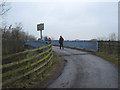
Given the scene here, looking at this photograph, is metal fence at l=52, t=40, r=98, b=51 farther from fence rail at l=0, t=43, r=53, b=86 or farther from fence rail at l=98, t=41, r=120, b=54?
fence rail at l=0, t=43, r=53, b=86

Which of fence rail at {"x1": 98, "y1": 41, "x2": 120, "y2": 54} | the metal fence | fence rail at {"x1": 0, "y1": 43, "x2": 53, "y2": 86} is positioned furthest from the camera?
the metal fence

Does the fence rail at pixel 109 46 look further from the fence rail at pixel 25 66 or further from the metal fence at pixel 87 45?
the fence rail at pixel 25 66

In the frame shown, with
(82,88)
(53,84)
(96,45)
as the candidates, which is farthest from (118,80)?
(96,45)

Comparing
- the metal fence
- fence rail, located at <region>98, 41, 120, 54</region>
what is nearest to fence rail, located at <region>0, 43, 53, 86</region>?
fence rail, located at <region>98, 41, 120, 54</region>

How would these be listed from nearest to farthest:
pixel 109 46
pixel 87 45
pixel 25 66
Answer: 1. pixel 25 66
2. pixel 109 46
3. pixel 87 45

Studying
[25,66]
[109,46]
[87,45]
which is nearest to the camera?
[25,66]

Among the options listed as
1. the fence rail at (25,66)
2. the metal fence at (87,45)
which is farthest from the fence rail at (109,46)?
the fence rail at (25,66)

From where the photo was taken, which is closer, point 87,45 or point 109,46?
point 109,46

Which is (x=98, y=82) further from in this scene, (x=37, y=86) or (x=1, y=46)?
(x=1, y=46)

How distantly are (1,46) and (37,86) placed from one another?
10.3 metres

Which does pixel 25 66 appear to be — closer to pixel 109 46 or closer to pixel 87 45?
pixel 109 46

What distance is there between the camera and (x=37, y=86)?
440 centimetres

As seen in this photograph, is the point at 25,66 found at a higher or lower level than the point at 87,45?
lower

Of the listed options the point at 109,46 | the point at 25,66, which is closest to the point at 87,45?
the point at 109,46
